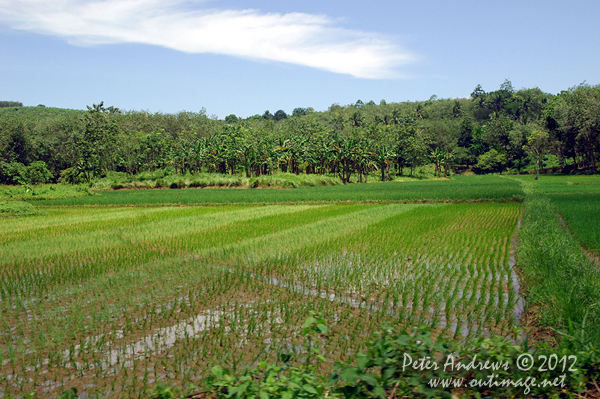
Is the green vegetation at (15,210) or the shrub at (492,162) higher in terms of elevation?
the shrub at (492,162)

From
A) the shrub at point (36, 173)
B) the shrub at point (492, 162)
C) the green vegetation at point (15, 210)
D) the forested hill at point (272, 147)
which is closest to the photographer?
the green vegetation at point (15, 210)

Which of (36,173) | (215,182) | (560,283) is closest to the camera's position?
(560,283)

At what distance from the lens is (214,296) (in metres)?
6.56

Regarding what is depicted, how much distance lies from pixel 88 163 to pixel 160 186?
1164 cm

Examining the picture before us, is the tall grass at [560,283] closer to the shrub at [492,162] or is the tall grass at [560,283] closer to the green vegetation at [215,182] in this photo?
the green vegetation at [215,182]

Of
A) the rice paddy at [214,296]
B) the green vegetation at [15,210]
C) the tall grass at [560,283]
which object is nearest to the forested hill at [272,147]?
the green vegetation at [15,210]

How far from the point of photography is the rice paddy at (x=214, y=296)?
4.30 metres

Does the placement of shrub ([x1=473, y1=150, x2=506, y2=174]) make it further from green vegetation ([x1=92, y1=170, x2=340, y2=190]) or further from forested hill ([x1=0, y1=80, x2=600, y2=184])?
green vegetation ([x1=92, y1=170, x2=340, y2=190])

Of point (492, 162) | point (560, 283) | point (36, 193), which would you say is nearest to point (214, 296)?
point (560, 283)

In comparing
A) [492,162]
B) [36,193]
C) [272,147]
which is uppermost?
[272,147]

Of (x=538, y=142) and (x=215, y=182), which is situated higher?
(x=538, y=142)

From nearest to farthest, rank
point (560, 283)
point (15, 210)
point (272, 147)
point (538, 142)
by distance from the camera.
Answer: point (560, 283), point (15, 210), point (272, 147), point (538, 142)

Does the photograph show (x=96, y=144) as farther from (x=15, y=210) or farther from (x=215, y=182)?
(x=15, y=210)

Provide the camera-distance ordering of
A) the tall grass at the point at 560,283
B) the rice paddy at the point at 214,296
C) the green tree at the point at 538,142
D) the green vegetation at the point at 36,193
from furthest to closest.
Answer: the green tree at the point at 538,142, the green vegetation at the point at 36,193, the tall grass at the point at 560,283, the rice paddy at the point at 214,296
